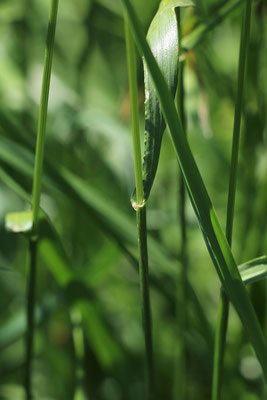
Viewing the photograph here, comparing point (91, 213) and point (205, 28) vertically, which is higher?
point (205, 28)

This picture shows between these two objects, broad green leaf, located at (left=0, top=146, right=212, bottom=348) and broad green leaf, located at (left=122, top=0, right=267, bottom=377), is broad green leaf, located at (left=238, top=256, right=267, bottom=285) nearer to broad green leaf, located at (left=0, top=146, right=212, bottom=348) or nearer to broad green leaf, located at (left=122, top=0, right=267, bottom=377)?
broad green leaf, located at (left=122, top=0, right=267, bottom=377)

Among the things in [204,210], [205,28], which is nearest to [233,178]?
[204,210]

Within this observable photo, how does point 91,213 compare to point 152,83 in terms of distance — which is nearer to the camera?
point 152,83

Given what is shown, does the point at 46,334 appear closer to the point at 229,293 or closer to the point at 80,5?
the point at 229,293

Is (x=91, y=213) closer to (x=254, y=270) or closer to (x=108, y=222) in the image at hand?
(x=108, y=222)
